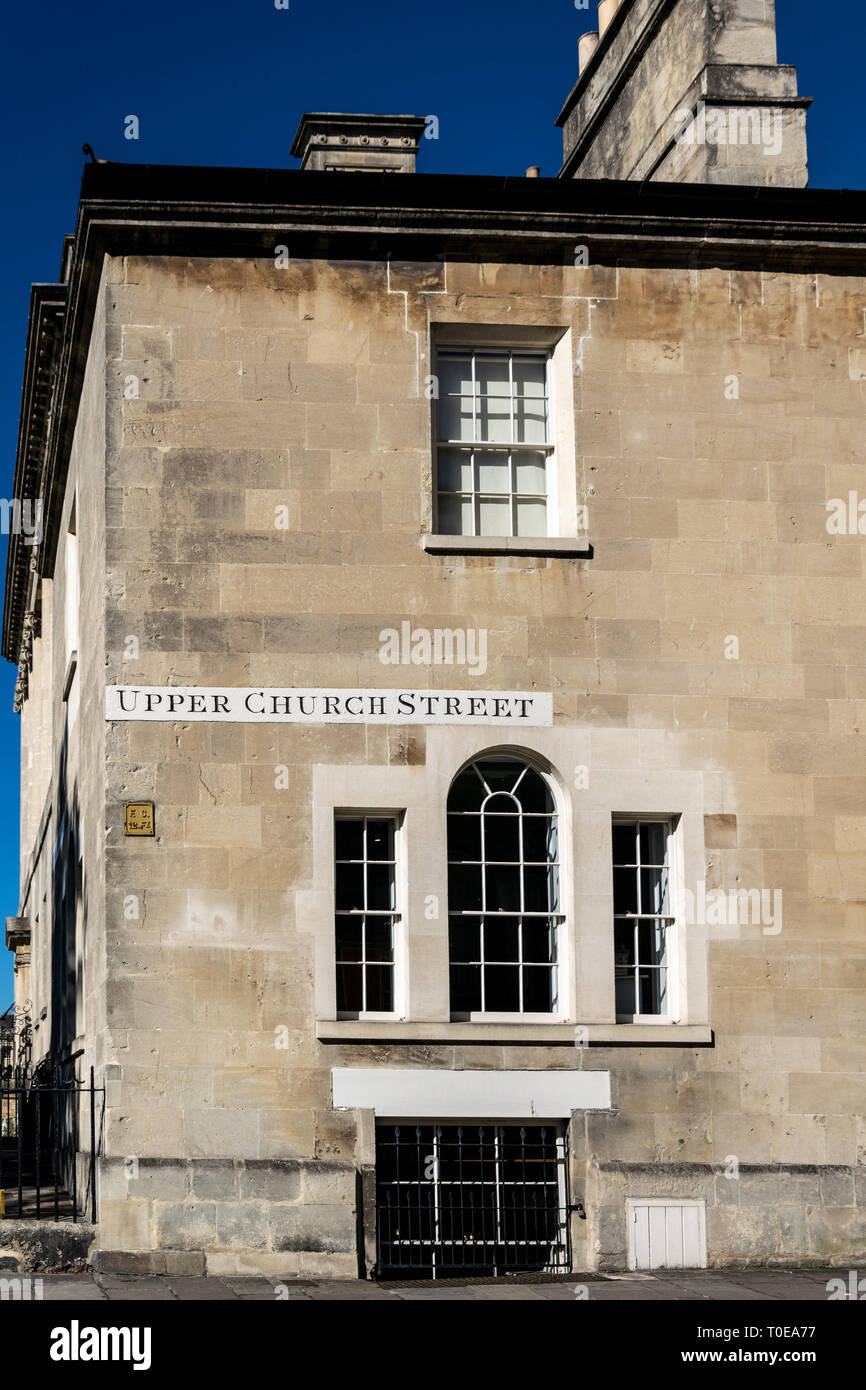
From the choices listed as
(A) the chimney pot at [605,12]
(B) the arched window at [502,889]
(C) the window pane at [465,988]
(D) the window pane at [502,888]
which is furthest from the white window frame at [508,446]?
(A) the chimney pot at [605,12]

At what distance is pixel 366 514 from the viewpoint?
659 inches

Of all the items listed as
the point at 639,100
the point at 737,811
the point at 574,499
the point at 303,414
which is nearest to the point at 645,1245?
the point at 737,811

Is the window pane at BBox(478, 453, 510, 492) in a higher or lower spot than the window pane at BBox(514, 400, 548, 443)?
lower

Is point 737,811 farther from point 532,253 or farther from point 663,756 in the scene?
point 532,253

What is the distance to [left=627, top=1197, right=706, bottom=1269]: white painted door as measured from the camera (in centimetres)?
1571

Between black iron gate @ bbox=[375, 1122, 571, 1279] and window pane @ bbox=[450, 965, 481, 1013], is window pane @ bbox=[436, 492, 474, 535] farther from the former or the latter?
black iron gate @ bbox=[375, 1122, 571, 1279]

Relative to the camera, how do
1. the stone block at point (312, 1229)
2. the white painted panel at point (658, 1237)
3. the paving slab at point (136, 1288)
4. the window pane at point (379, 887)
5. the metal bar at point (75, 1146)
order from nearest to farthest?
the paving slab at point (136, 1288) → the stone block at point (312, 1229) → the white painted panel at point (658, 1237) → the window pane at point (379, 887) → the metal bar at point (75, 1146)

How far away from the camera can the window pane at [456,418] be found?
17.3 meters

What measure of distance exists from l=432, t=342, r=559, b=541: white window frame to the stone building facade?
0.04 meters

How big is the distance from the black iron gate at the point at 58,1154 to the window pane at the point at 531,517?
6312 mm

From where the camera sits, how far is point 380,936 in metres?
16.4

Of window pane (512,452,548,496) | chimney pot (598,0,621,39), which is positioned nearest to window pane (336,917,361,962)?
window pane (512,452,548,496)

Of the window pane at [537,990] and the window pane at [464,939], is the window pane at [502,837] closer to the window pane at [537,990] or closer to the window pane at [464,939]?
the window pane at [464,939]

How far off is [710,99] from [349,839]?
9.78 metres
